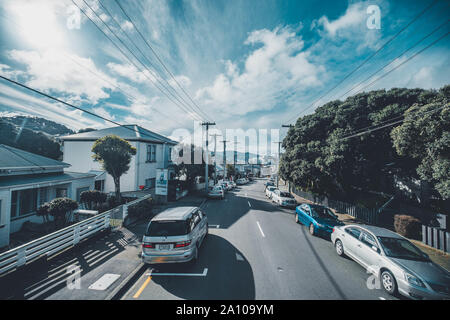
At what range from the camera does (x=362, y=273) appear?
6.43 meters

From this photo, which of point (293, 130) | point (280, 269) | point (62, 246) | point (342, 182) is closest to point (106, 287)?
point (62, 246)

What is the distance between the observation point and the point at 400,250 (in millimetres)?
6117

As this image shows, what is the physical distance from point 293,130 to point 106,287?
20.0 meters

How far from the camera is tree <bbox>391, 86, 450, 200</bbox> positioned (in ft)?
26.5

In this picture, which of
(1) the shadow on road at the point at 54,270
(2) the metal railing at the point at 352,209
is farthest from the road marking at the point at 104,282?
(2) the metal railing at the point at 352,209

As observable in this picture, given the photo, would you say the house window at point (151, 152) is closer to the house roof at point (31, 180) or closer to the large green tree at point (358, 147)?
the house roof at point (31, 180)

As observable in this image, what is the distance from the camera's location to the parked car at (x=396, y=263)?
4.85m

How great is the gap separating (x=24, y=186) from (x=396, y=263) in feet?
52.1

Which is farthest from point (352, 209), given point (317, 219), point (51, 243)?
point (51, 243)

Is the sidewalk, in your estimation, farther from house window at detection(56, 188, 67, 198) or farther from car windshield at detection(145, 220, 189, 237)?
house window at detection(56, 188, 67, 198)

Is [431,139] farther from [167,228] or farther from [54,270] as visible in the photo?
[54,270]

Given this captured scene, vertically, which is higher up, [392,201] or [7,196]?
[7,196]
